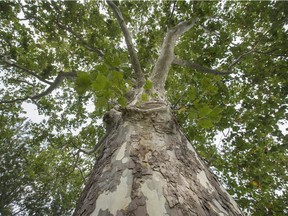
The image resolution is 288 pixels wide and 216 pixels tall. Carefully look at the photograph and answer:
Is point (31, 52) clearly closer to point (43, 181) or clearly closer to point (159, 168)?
point (43, 181)

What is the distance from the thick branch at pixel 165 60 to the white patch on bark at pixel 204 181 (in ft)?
5.39

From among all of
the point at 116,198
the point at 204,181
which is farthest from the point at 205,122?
the point at 116,198

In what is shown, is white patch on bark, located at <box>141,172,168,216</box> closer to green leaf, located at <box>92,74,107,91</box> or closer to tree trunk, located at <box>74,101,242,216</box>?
tree trunk, located at <box>74,101,242,216</box>

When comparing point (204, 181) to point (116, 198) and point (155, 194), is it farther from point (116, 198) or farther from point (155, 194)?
point (116, 198)

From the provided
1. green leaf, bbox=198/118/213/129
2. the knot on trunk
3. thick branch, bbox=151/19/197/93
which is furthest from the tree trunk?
thick branch, bbox=151/19/197/93

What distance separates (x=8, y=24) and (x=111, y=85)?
6.92 meters

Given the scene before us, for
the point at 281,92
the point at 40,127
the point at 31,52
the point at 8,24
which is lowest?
the point at 281,92

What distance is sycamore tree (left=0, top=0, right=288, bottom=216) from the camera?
3.52 ft

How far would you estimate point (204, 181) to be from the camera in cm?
117

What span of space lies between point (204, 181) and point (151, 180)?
382 mm

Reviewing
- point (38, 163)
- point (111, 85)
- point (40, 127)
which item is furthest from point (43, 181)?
point (111, 85)

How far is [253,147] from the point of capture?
205 inches

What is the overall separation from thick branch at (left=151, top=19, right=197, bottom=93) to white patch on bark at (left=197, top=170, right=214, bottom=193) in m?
1.64

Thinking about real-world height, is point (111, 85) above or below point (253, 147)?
below
